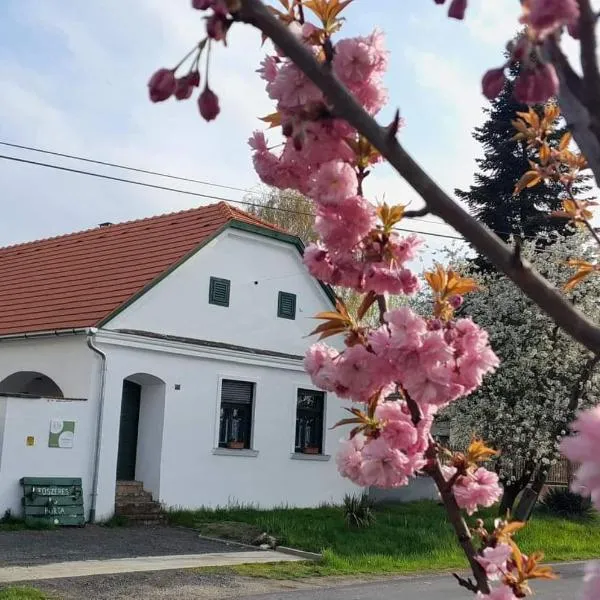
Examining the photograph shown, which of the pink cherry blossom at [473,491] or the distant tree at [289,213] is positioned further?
the distant tree at [289,213]

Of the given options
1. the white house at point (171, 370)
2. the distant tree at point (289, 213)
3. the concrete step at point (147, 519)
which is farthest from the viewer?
the distant tree at point (289, 213)

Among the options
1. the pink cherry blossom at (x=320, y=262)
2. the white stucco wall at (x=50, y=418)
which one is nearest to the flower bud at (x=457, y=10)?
the pink cherry blossom at (x=320, y=262)

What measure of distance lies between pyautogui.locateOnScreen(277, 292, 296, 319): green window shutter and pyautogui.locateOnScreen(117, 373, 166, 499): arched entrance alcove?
3993mm

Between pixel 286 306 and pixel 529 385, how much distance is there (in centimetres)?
590

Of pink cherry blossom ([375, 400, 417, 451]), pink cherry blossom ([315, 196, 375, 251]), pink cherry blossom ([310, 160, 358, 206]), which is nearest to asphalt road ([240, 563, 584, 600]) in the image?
pink cherry blossom ([375, 400, 417, 451])

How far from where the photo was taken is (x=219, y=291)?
770 inches

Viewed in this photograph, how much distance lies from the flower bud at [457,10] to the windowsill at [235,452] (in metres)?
17.6

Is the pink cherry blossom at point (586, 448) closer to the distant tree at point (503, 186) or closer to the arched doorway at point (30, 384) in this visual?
the arched doorway at point (30, 384)

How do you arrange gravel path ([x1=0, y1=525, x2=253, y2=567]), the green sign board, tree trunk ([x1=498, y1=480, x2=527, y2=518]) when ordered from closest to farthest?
1. gravel path ([x1=0, y1=525, x2=253, y2=567])
2. the green sign board
3. tree trunk ([x1=498, y1=480, x2=527, y2=518])

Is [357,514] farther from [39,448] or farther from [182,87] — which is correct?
[182,87]

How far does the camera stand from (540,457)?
1931cm

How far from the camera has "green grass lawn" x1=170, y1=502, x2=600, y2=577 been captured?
1373 cm

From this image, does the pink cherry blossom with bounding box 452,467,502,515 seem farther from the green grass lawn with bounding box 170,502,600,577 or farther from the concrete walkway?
the green grass lawn with bounding box 170,502,600,577

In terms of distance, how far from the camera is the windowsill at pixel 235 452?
1869 cm
